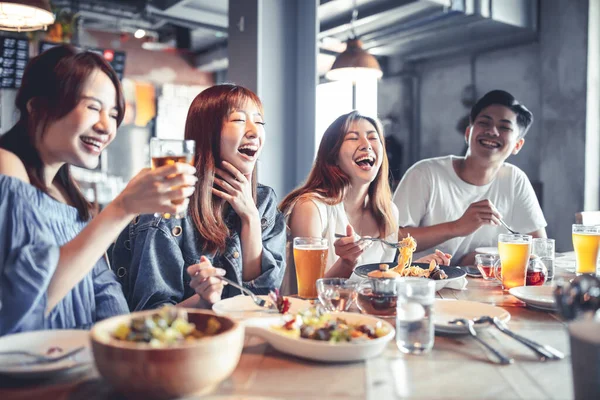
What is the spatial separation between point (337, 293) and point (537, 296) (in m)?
0.66

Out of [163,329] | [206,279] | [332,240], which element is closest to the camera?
[163,329]

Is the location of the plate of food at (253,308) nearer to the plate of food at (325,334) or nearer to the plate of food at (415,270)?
the plate of food at (325,334)

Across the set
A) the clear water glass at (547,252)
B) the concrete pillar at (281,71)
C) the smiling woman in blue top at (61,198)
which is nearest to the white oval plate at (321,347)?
the smiling woman in blue top at (61,198)

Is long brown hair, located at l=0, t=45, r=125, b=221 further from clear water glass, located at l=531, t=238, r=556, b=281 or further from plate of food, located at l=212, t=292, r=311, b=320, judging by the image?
clear water glass, located at l=531, t=238, r=556, b=281

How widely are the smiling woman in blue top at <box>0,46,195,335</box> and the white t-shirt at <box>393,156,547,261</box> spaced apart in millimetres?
2037

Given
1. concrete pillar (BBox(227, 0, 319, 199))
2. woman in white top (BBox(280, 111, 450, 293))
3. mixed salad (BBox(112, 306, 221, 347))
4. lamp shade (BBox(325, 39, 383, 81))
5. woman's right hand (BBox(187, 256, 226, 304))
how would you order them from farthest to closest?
lamp shade (BBox(325, 39, 383, 81)) < concrete pillar (BBox(227, 0, 319, 199)) < woman in white top (BBox(280, 111, 450, 293)) < woman's right hand (BBox(187, 256, 226, 304)) < mixed salad (BBox(112, 306, 221, 347))

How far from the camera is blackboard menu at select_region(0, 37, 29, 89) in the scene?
626cm

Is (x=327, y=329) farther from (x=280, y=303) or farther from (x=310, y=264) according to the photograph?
(x=310, y=264)

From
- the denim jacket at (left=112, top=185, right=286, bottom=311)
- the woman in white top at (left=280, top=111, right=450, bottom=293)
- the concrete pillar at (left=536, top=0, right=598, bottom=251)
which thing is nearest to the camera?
the denim jacket at (left=112, top=185, right=286, bottom=311)

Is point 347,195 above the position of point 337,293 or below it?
above

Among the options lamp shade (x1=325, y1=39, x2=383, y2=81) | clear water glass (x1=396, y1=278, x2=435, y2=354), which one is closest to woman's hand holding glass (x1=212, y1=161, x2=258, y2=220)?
clear water glass (x1=396, y1=278, x2=435, y2=354)

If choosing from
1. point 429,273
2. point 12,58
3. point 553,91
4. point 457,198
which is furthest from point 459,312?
point 12,58

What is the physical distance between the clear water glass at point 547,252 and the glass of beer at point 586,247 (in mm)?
104

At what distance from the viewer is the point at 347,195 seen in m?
2.52
